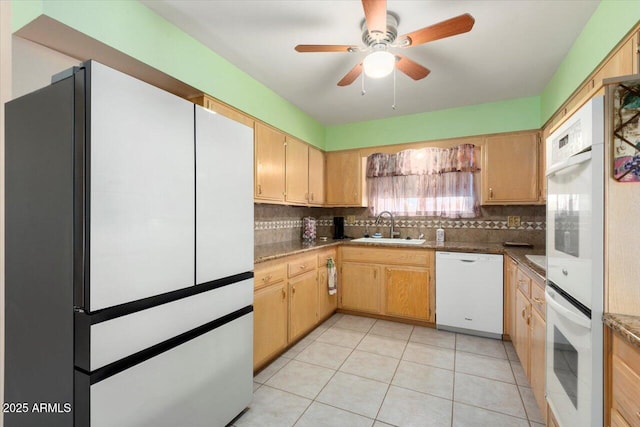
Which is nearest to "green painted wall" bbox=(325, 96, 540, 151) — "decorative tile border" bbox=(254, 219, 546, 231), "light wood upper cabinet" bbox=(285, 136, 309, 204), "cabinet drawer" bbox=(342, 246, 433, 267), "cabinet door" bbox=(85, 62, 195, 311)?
"light wood upper cabinet" bbox=(285, 136, 309, 204)

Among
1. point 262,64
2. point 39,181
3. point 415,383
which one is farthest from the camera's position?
point 262,64

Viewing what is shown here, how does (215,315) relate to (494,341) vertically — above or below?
above

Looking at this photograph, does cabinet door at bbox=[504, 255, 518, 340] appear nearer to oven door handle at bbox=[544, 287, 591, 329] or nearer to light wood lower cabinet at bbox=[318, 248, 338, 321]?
oven door handle at bbox=[544, 287, 591, 329]

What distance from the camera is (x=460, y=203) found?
11.5 feet

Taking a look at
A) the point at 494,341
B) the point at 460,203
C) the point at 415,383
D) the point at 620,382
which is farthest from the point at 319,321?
the point at 620,382

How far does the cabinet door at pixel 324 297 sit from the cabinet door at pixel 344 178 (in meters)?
1.12

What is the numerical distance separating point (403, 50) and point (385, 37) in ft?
1.66

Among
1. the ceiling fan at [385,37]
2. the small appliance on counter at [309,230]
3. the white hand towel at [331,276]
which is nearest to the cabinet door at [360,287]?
the white hand towel at [331,276]

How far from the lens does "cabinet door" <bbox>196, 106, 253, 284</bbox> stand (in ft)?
4.87

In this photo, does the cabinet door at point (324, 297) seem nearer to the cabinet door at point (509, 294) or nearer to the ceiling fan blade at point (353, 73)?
the cabinet door at point (509, 294)

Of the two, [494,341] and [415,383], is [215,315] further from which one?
[494,341]

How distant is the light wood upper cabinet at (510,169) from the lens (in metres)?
3.05

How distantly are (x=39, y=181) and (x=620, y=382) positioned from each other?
2.21 meters

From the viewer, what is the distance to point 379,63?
1.75 meters
